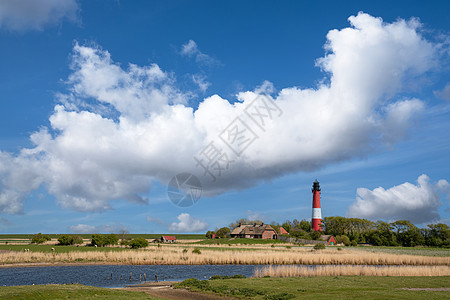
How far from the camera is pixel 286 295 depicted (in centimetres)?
2611

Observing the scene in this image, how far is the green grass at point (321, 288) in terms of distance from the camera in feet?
82.1

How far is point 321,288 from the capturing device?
29.2 meters

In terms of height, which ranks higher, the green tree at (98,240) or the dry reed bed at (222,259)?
the green tree at (98,240)

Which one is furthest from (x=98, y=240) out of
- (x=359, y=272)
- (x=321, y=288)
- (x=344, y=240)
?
(x=344, y=240)

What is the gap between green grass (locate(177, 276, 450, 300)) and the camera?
2503cm

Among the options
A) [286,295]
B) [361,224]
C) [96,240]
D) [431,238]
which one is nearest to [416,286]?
[286,295]

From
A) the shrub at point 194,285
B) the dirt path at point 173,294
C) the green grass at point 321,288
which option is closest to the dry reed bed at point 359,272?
the green grass at point 321,288

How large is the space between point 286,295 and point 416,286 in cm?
1191

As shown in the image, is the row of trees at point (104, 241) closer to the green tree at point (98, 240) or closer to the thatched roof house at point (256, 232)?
the green tree at point (98, 240)

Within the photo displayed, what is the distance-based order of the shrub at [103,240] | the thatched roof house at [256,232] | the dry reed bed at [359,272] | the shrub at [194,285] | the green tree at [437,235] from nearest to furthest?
the shrub at [194,285], the dry reed bed at [359,272], the shrub at [103,240], the green tree at [437,235], the thatched roof house at [256,232]

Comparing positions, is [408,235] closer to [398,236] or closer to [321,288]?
[398,236]

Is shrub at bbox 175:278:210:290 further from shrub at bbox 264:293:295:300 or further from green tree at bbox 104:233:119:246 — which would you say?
green tree at bbox 104:233:119:246

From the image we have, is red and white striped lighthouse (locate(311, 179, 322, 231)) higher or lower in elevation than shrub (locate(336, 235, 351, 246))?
higher

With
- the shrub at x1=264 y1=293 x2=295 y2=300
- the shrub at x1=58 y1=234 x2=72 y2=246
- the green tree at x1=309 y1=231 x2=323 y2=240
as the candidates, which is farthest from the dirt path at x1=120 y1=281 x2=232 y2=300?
the green tree at x1=309 y1=231 x2=323 y2=240
